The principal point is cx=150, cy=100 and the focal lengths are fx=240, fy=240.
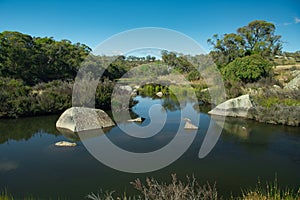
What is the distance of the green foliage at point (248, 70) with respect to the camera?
1516cm

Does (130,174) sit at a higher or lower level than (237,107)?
lower

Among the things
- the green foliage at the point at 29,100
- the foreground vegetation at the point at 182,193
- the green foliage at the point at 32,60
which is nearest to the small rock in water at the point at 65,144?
the foreground vegetation at the point at 182,193

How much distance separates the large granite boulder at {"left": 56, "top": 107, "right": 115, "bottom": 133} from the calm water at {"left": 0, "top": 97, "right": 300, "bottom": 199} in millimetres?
526

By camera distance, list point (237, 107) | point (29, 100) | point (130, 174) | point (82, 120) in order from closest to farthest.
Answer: point (130, 174) < point (82, 120) < point (29, 100) < point (237, 107)

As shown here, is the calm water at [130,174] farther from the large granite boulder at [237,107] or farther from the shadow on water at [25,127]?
the large granite boulder at [237,107]

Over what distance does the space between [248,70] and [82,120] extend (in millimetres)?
11404

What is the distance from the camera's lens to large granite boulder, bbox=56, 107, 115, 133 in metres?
7.79

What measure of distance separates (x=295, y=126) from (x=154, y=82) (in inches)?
646

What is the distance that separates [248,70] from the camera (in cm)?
1516

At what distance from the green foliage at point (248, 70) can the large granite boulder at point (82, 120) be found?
1026 centimetres

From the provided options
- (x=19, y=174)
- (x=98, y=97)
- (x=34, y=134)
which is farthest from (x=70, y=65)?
(x=19, y=174)

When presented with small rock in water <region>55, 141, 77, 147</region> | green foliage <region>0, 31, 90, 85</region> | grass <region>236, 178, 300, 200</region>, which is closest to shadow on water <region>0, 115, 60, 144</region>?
small rock in water <region>55, 141, 77, 147</region>

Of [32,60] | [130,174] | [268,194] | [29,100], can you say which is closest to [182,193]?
[268,194]

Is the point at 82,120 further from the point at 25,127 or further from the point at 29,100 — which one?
the point at 29,100
